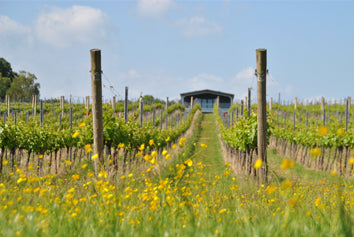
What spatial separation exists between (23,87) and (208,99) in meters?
32.5

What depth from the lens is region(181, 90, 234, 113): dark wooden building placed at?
2271 inches

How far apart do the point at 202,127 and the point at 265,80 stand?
27861 mm

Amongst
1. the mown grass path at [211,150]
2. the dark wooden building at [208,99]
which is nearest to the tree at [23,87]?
the dark wooden building at [208,99]

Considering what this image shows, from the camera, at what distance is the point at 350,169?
15.1 meters

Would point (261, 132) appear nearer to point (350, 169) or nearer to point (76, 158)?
point (350, 169)

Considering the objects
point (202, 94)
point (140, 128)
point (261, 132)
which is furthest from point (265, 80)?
point (202, 94)

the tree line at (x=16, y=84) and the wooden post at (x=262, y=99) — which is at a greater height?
the tree line at (x=16, y=84)

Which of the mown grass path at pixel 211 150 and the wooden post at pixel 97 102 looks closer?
the wooden post at pixel 97 102

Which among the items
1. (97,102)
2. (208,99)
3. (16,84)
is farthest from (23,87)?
(97,102)

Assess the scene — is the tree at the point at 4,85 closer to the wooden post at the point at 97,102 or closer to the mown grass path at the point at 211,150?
the mown grass path at the point at 211,150

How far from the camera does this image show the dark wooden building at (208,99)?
57.7m

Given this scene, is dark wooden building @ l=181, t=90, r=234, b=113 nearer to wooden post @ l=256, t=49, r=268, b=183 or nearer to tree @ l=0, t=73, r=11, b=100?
tree @ l=0, t=73, r=11, b=100

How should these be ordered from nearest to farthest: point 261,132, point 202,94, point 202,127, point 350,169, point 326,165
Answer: point 261,132, point 350,169, point 326,165, point 202,127, point 202,94

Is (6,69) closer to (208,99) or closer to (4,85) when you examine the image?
(4,85)
